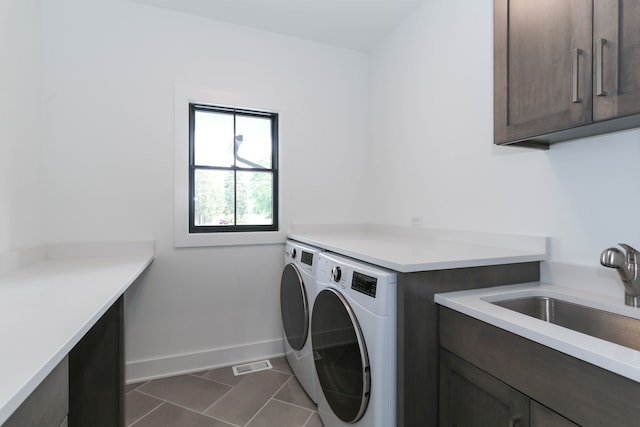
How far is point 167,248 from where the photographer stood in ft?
7.12

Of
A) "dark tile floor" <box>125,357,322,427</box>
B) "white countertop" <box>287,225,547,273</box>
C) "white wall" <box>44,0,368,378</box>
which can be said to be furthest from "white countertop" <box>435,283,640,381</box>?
"white wall" <box>44,0,368,378</box>

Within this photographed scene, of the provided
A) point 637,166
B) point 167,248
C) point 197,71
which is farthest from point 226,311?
point 637,166

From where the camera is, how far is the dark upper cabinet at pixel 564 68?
868mm

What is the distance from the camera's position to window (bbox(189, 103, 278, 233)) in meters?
2.31

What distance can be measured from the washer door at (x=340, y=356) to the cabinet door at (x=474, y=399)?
0.29 meters

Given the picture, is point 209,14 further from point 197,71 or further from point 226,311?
point 226,311

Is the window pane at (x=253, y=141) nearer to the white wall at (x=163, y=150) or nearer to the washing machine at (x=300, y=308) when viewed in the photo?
the white wall at (x=163, y=150)

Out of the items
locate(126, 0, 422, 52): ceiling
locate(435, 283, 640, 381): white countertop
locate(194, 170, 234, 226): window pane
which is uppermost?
locate(126, 0, 422, 52): ceiling

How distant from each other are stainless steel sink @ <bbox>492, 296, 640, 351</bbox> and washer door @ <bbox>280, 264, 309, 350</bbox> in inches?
41.0

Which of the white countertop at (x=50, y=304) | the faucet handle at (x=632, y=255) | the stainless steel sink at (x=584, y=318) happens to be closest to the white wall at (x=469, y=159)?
the faucet handle at (x=632, y=255)

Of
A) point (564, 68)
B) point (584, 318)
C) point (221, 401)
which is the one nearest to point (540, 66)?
point (564, 68)

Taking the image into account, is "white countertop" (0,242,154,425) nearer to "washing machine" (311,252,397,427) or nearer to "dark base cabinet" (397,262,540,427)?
"washing machine" (311,252,397,427)

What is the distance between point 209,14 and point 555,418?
2.85 meters

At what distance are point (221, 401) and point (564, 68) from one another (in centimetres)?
233
